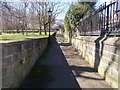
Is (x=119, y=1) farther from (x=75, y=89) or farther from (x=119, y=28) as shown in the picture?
(x=75, y=89)

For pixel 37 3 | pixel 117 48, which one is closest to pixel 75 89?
pixel 117 48

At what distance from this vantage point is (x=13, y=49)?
3805 millimetres

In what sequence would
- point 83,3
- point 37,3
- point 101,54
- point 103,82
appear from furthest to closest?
point 37,3
point 83,3
point 101,54
point 103,82

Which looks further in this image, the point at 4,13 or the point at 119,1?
the point at 4,13

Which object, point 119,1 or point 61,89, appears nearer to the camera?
point 61,89

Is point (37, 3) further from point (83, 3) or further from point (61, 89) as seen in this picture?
point (61, 89)

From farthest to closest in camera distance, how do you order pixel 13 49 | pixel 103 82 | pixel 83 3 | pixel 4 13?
1. pixel 83 3
2. pixel 4 13
3. pixel 103 82
4. pixel 13 49

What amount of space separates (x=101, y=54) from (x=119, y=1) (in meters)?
1.97

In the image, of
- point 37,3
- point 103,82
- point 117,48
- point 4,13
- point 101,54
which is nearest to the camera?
point 117,48

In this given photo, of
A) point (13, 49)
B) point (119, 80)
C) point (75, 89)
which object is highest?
point (13, 49)

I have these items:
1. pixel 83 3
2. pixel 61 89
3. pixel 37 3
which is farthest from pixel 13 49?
pixel 37 3

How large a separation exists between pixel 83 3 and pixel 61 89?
16.0 m

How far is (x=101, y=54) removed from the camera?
5824 millimetres

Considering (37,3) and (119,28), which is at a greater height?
(37,3)
